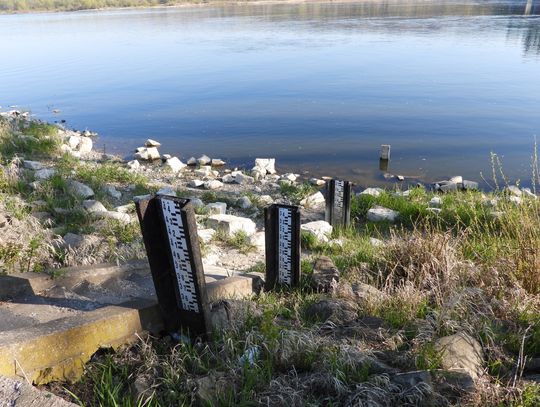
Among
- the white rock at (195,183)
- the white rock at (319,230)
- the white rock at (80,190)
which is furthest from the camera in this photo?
the white rock at (195,183)

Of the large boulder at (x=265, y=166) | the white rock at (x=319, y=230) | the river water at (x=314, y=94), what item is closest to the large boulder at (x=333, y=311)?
the white rock at (x=319, y=230)

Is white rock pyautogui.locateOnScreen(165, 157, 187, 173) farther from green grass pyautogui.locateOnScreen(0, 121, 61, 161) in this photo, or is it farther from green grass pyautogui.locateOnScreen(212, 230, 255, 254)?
green grass pyautogui.locateOnScreen(212, 230, 255, 254)

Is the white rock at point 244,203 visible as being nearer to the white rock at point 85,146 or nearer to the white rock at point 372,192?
the white rock at point 372,192

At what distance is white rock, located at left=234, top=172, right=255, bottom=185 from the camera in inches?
502

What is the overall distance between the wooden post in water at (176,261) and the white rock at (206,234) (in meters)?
2.94

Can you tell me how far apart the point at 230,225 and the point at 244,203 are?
243 cm

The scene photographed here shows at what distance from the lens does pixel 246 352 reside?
326 cm

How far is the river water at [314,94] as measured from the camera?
15578 mm

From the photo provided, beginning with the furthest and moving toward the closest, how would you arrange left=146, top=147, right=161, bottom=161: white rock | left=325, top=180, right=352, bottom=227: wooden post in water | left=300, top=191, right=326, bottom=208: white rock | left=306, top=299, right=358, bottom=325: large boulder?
left=146, top=147, right=161, bottom=161: white rock, left=300, top=191, right=326, bottom=208: white rock, left=325, top=180, right=352, bottom=227: wooden post in water, left=306, top=299, right=358, bottom=325: large boulder

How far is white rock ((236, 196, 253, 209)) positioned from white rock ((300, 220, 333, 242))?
2256 millimetres

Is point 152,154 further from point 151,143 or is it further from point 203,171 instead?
point 203,171

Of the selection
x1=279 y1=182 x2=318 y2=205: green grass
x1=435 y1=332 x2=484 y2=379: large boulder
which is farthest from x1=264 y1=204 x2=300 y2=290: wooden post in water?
x1=279 y1=182 x2=318 y2=205: green grass

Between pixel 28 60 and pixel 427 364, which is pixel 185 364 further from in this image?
pixel 28 60

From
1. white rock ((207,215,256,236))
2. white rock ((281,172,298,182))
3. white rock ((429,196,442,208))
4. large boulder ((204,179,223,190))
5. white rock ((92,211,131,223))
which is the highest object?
white rock ((92,211,131,223))
